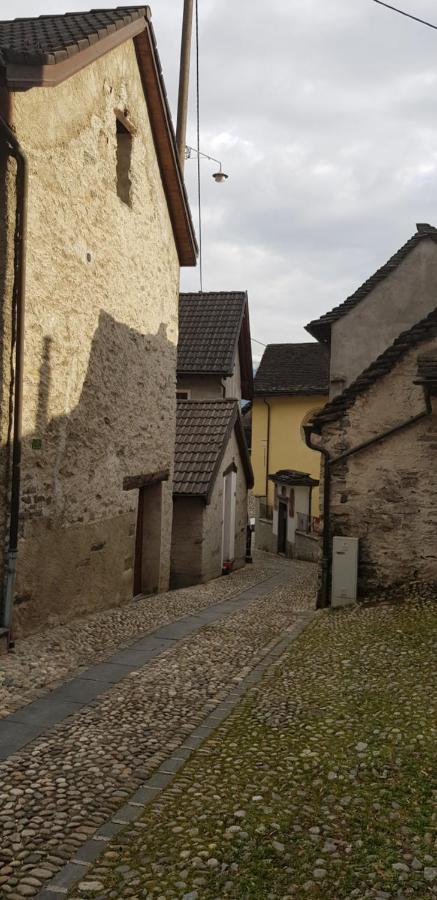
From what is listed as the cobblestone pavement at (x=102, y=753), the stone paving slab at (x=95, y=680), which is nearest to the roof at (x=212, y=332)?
the stone paving slab at (x=95, y=680)

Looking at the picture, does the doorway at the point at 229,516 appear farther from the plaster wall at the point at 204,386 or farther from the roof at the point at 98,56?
the roof at the point at 98,56

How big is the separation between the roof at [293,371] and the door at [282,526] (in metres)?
7.17

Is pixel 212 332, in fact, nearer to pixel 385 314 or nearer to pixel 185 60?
pixel 385 314

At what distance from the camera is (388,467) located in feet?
34.7

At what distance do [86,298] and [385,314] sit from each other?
8.65 meters

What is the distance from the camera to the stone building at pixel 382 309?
15680 millimetres

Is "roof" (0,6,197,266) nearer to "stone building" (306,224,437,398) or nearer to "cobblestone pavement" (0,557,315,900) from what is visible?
"stone building" (306,224,437,398)

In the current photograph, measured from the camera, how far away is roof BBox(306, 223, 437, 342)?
15883 millimetres

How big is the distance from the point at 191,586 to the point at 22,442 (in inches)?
314

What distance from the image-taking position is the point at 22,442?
7836 millimetres

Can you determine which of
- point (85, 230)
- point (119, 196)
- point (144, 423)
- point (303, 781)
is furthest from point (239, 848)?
point (119, 196)

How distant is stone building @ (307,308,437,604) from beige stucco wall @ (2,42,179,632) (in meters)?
3.32

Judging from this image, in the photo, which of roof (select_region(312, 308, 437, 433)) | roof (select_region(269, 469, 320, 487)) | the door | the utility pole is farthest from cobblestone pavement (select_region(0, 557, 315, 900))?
the door

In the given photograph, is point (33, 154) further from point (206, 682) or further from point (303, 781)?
point (303, 781)
